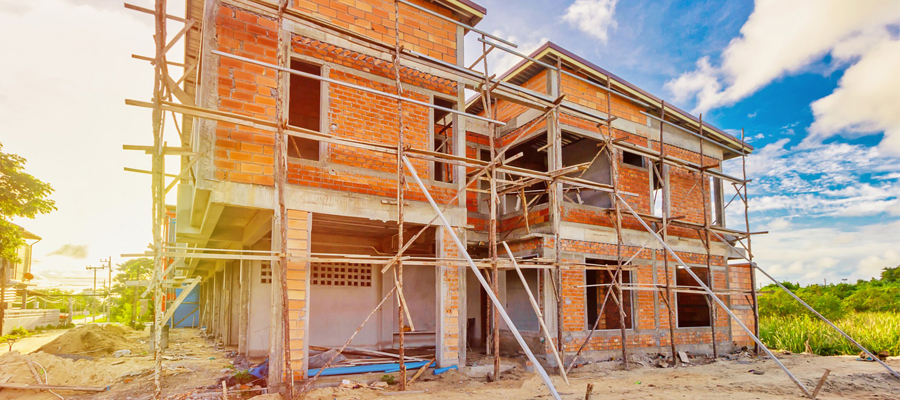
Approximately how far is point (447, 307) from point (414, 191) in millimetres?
2208

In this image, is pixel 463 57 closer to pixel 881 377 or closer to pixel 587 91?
pixel 587 91

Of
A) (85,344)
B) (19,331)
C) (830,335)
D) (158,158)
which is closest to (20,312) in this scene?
(19,331)

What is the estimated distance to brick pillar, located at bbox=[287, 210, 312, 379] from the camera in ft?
24.7

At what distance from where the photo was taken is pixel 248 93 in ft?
24.8

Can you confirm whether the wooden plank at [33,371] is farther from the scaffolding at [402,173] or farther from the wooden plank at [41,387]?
the scaffolding at [402,173]

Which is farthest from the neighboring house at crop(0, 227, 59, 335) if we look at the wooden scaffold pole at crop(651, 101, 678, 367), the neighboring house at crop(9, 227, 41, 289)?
the wooden scaffold pole at crop(651, 101, 678, 367)

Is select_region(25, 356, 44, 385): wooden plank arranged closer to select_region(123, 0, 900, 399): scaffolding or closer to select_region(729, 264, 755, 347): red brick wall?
select_region(123, 0, 900, 399): scaffolding

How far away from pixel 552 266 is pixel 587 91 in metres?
5.33

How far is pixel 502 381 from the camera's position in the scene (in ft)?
29.2

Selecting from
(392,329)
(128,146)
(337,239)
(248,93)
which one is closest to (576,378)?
(392,329)

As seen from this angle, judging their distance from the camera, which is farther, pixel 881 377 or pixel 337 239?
pixel 337 239

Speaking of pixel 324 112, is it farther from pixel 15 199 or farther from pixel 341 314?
pixel 15 199

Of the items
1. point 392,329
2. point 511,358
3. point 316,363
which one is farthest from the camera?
point 392,329

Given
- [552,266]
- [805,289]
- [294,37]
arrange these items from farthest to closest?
[805,289], [552,266], [294,37]
